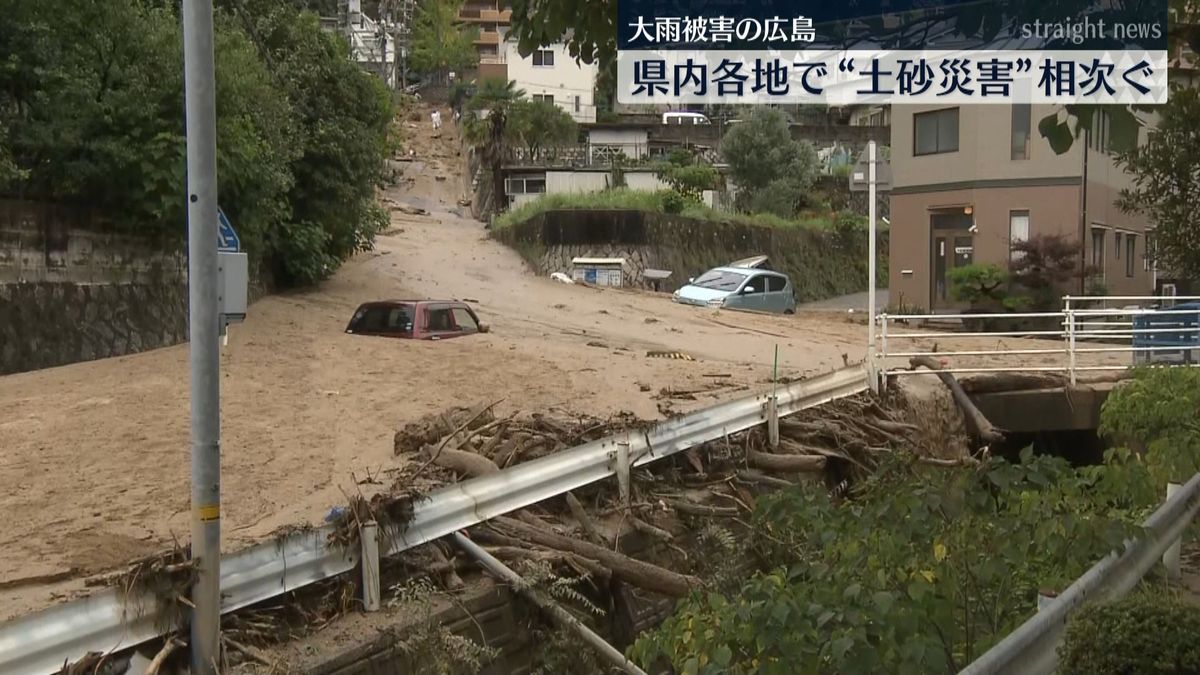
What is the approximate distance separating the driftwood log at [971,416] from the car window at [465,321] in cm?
775

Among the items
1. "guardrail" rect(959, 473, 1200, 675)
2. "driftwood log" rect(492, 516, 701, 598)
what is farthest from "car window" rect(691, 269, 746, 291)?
"guardrail" rect(959, 473, 1200, 675)

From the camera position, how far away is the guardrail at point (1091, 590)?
3.79m

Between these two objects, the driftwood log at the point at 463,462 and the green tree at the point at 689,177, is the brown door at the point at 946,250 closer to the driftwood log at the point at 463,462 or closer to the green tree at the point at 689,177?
the green tree at the point at 689,177

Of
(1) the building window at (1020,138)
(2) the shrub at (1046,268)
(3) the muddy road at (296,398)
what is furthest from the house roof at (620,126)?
(2) the shrub at (1046,268)

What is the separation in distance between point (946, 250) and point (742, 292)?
6.51m

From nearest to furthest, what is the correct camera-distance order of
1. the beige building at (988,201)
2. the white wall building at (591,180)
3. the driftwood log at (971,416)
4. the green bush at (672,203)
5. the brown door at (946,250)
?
the driftwood log at (971,416) → the beige building at (988,201) → the brown door at (946,250) → the green bush at (672,203) → the white wall building at (591,180)

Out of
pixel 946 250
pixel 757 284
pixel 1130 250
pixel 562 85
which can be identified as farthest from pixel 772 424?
pixel 562 85

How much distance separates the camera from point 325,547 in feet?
22.0

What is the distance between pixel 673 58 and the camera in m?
8.30

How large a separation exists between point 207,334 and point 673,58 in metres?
4.12

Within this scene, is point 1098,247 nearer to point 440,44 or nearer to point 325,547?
point 325,547

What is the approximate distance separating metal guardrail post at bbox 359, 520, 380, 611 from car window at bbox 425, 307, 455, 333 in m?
12.6

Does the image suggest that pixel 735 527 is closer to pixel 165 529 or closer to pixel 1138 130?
pixel 165 529

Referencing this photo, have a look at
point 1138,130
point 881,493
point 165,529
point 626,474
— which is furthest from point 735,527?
point 1138,130
